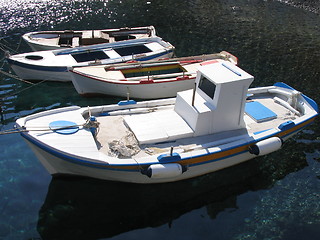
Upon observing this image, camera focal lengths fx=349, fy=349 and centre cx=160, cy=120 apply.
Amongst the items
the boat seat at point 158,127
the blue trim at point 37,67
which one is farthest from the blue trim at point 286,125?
the blue trim at point 37,67

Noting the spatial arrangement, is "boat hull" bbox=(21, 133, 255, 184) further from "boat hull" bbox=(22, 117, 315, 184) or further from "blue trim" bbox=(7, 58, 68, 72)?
"blue trim" bbox=(7, 58, 68, 72)

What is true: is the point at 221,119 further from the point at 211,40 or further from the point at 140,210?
the point at 211,40

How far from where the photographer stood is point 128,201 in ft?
50.5

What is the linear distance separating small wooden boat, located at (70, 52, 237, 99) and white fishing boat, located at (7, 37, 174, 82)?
1.34 meters

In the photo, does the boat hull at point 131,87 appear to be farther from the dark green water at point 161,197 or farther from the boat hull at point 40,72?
the boat hull at point 40,72

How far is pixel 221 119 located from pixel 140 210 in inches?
217

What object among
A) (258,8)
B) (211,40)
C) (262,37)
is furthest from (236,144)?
(258,8)

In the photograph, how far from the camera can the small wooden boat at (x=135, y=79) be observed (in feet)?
71.5

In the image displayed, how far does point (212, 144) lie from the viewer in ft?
51.9

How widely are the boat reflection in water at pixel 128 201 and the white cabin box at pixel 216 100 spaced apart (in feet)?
8.44

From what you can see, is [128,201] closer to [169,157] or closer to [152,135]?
[169,157]

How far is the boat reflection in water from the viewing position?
14.2m

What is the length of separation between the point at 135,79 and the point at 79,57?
537 cm

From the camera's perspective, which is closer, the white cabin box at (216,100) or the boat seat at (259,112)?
the white cabin box at (216,100)
